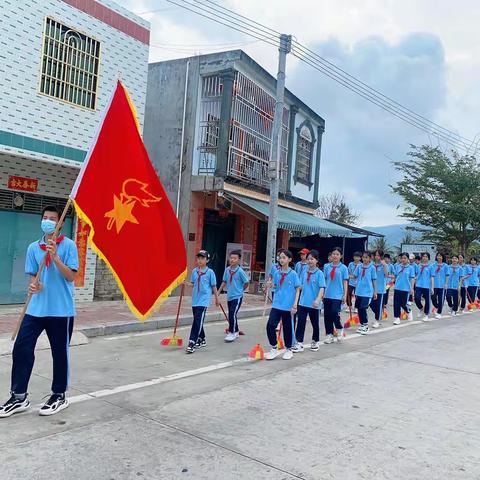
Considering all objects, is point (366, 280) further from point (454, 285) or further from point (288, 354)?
point (454, 285)

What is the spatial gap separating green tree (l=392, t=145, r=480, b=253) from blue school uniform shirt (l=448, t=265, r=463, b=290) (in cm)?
828

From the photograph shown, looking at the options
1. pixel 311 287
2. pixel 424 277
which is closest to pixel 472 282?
pixel 424 277

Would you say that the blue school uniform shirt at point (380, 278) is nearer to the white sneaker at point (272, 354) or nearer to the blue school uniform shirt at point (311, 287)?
the blue school uniform shirt at point (311, 287)

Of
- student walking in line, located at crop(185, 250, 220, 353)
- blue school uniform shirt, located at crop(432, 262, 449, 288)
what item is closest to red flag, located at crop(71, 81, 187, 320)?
student walking in line, located at crop(185, 250, 220, 353)

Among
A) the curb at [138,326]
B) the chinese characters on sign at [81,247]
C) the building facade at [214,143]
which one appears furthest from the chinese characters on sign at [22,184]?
the building facade at [214,143]

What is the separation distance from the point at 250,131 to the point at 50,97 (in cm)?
732

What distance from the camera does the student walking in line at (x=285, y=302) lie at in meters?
7.12

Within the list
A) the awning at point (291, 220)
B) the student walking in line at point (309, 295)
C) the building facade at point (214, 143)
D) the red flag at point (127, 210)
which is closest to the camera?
the red flag at point (127, 210)

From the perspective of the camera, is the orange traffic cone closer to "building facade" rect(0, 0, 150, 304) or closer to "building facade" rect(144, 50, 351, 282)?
"building facade" rect(0, 0, 150, 304)

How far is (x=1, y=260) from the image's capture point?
10.5m

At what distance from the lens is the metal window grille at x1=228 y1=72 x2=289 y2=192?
50.0 feet

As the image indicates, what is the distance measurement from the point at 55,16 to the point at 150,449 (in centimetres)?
915

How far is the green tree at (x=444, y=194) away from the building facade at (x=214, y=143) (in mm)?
7698

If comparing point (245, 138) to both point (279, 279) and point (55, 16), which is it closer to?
point (55, 16)
